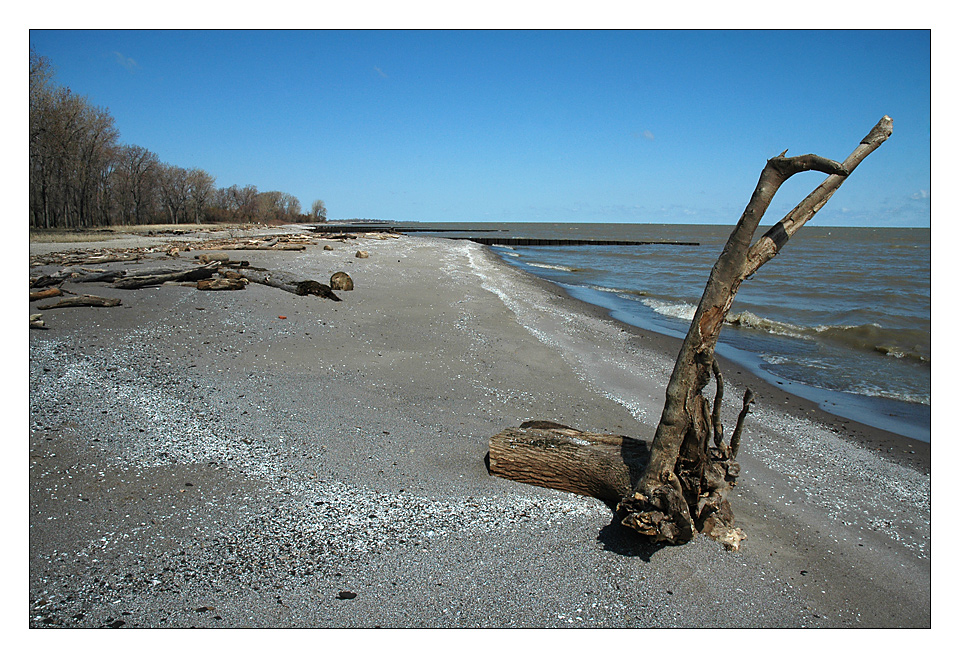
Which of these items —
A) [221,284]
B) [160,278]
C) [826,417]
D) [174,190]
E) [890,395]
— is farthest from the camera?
[174,190]

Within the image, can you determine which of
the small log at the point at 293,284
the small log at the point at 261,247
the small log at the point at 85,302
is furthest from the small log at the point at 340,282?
the small log at the point at 261,247

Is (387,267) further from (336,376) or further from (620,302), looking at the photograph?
(336,376)

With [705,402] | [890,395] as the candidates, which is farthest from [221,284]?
[890,395]

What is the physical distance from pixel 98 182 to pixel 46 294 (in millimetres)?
54953

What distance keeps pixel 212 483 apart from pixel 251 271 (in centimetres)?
1023

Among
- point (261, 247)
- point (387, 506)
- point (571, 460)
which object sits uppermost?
point (261, 247)

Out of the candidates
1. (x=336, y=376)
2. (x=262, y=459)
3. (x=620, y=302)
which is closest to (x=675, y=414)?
(x=262, y=459)

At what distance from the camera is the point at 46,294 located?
9.33 meters

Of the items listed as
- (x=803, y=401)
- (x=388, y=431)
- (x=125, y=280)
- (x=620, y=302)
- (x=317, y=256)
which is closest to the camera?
(x=388, y=431)

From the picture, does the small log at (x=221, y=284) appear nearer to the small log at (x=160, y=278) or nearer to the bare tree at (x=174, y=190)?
the small log at (x=160, y=278)

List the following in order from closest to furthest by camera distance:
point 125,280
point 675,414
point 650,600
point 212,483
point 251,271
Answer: point 650,600, point 675,414, point 212,483, point 125,280, point 251,271

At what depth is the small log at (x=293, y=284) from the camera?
11820mm

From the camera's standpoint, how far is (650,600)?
331 cm

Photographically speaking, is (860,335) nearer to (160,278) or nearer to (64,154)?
(160,278)
